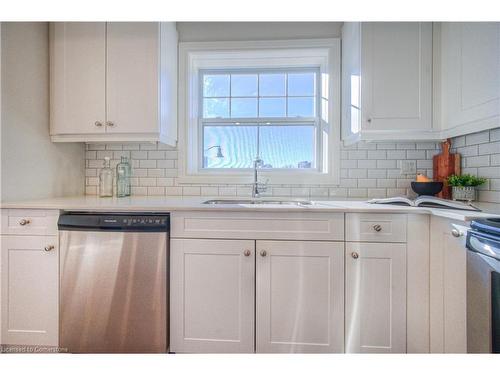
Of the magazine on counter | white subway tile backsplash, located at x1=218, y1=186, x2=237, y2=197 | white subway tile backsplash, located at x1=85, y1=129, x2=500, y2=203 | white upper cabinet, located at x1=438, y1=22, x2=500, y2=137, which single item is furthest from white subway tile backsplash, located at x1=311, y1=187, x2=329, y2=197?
white upper cabinet, located at x1=438, y1=22, x2=500, y2=137

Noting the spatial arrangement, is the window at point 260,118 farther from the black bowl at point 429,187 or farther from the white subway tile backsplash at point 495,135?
the white subway tile backsplash at point 495,135

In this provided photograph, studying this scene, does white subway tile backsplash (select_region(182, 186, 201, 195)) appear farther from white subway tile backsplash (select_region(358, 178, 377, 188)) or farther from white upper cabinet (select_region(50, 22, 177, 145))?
white subway tile backsplash (select_region(358, 178, 377, 188))

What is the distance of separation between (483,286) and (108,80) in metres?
2.40

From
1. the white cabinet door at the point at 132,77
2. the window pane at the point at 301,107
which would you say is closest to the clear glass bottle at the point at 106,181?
the white cabinet door at the point at 132,77

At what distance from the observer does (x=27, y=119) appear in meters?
1.76

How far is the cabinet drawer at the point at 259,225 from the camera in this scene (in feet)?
4.83

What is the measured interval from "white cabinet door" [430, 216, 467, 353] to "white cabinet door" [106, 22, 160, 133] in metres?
1.83

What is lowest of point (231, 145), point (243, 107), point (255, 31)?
point (231, 145)

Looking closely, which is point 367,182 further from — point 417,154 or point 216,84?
point 216,84

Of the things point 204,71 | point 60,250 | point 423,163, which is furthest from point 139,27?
point 423,163

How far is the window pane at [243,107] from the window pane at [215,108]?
0.06 m

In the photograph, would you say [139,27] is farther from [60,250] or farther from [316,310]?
[316,310]

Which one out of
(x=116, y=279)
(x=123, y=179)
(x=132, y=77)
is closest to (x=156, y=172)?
(x=123, y=179)

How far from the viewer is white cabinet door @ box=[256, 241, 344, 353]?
146 centimetres
